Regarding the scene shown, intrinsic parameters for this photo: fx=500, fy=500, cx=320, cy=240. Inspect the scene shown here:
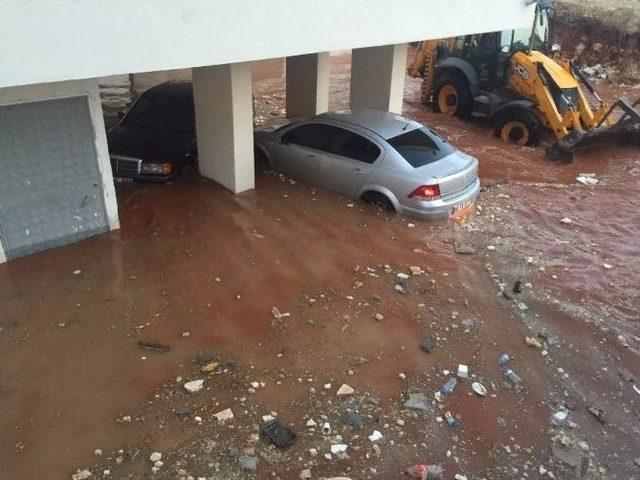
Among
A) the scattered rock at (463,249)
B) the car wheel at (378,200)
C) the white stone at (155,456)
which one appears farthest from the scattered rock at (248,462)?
the car wheel at (378,200)

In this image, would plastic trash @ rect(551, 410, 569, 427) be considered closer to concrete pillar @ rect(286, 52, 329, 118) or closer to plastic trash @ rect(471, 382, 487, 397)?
plastic trash @ rect(471, 382, 487, 397)

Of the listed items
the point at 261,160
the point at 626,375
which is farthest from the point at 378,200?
the point at 626,375

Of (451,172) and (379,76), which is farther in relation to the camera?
(379,76)

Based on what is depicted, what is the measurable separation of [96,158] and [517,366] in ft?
18.7

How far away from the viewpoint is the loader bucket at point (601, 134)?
11.0 m

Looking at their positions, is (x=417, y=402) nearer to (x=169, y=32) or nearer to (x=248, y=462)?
(x=248, y=462)

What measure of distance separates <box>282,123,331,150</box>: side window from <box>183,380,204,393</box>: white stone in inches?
197

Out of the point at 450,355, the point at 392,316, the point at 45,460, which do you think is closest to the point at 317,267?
the point at 392,316

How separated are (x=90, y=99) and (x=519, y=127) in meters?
10.2

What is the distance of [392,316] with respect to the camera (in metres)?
5.76

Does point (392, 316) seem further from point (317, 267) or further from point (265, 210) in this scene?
Answer: point (265, 210)

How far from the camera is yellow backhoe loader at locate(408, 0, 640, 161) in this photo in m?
11.5

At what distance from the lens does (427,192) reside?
7574 mm

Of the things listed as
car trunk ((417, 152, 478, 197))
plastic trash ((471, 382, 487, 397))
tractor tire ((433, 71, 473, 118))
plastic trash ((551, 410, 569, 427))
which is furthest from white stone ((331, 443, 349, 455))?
tractor tire ((433, 71, 473, 118))
